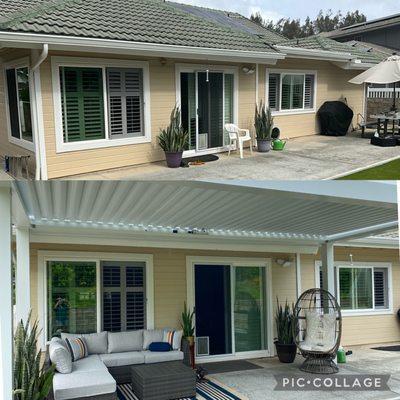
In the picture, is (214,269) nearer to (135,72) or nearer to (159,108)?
(159,108)

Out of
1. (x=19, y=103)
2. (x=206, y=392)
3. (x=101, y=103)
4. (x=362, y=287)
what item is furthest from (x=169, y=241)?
(x=362, y=287)

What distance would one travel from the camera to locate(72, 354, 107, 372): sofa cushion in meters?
6.15

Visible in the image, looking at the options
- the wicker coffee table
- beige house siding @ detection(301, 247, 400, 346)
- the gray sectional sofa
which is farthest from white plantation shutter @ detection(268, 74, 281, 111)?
the wicker coffee table

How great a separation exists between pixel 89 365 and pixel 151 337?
52.7 inches

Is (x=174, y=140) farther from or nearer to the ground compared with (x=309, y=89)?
nearer to the ground

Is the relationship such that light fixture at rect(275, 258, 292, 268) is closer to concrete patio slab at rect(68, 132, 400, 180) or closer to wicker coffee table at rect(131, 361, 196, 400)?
concrete patio slab at rect(68, 132, 400, 180)

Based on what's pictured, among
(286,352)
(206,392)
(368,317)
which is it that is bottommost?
(368,317)

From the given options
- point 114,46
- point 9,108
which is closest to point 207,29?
point 114,46

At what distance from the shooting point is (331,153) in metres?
8.18

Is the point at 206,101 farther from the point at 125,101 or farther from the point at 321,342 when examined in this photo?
the point at 321,342

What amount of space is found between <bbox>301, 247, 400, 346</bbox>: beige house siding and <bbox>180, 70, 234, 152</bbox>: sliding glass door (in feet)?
9.82

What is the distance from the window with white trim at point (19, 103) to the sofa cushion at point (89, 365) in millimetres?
3067

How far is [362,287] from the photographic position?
34.4 feet

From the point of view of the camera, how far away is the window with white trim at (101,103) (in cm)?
720
